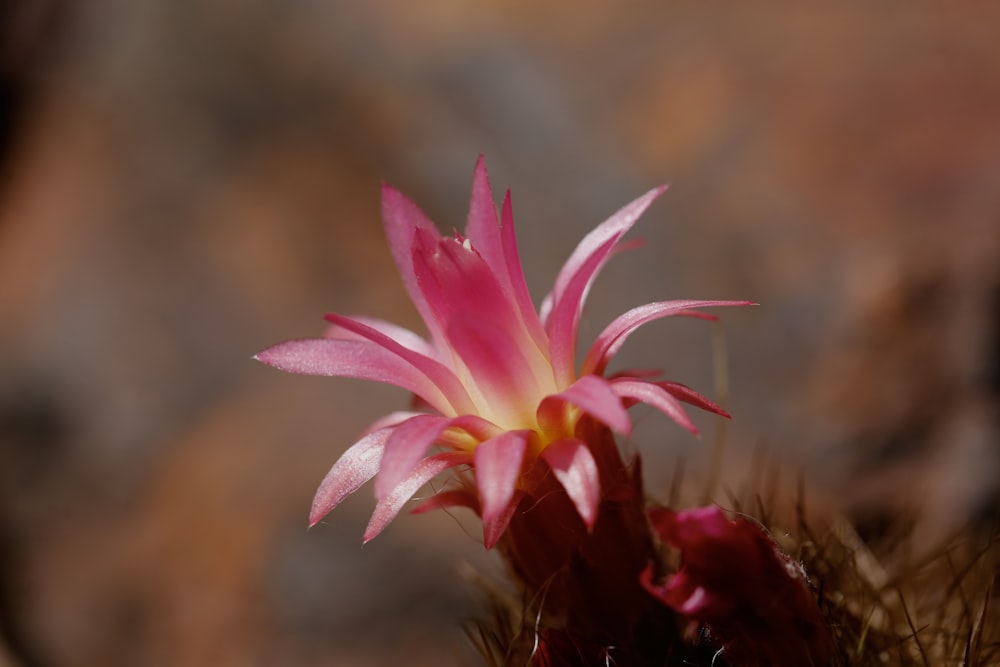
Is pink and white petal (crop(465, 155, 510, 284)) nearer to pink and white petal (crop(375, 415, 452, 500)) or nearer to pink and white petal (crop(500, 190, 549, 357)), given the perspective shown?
pink and white petal (crop(500, 190, 549, 357))

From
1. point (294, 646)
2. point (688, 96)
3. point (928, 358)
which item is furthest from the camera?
point (688, 96)

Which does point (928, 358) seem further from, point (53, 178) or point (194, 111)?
point (53, 178)

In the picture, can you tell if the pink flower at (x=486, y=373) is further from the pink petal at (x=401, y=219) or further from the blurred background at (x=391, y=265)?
the blurred background at (x=391, y=265)

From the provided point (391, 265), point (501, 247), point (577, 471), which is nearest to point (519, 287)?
point (501, 247)

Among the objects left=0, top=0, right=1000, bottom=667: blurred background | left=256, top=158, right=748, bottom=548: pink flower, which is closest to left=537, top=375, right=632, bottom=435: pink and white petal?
left=256, top=158, right=748, bottom=548: pink flower

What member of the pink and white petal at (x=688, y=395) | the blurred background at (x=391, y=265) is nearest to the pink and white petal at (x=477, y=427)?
the pink and white petal at (x=688, y=395)

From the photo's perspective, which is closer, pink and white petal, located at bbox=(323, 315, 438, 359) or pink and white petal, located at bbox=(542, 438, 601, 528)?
pink and white petal, located at bbox=(542, 438, 601, 528)

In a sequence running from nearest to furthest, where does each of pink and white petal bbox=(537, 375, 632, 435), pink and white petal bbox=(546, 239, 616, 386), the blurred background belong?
pink and white petal bbox=(537, 375, 632, 435), pink and white petal bbox=(546, 239, 616, 386), the blurred background

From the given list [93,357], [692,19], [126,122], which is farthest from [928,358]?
[126,122]
